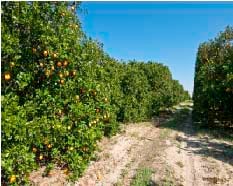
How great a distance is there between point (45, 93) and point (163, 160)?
6531 mm

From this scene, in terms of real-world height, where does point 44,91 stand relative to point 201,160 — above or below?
above

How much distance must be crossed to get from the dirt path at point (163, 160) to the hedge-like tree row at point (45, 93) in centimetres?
208

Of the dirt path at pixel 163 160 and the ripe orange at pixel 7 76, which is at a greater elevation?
the ripe orange at pixel 7 76

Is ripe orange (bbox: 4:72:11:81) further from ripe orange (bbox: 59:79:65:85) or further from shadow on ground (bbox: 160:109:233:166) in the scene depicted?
shadow on ground (bbox: 160:109:233:166)

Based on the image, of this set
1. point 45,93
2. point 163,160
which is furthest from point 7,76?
point 163,160

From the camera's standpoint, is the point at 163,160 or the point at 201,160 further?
the point at 201,160

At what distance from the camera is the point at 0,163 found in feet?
18.9

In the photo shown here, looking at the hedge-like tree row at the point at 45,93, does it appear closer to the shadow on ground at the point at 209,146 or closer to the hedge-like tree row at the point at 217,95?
the shadow on ground at the point at 209,146

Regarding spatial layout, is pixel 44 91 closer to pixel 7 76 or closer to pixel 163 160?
pixel 7 76

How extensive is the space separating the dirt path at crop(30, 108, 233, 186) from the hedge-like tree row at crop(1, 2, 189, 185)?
2.08 m

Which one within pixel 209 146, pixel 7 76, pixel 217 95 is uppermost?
pixel 217 95

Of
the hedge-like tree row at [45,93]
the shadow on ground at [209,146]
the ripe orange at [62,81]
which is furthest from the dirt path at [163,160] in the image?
the ripe orange at [62,81]

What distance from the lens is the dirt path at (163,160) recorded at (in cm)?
1017

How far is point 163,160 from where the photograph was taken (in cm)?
1247
